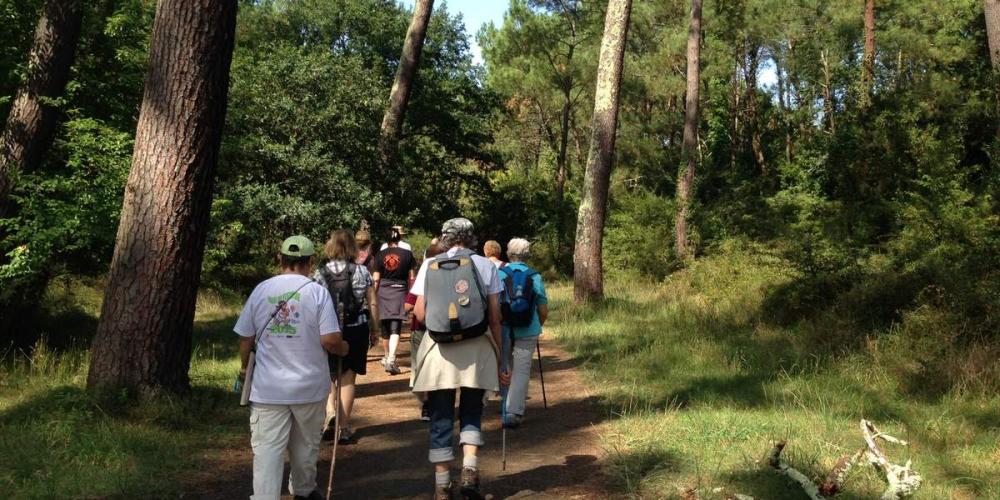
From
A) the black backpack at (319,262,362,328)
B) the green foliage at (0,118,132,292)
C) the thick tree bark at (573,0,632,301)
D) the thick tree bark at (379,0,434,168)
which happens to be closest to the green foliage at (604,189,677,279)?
the thick tree bark at (379,0,434,168)

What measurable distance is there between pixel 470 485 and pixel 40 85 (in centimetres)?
853

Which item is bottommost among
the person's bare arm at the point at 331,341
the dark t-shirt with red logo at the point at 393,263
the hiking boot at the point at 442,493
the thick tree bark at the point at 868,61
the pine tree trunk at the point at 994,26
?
the hiking boot at the point at 442,493

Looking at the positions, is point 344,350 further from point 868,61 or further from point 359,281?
point 868,61

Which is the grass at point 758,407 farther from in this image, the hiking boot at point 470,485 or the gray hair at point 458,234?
the gray hair at point 458,234

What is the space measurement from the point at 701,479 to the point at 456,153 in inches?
925

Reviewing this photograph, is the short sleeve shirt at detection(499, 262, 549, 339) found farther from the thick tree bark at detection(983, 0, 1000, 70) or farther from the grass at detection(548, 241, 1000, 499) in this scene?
the thick tree bark at detection(983, 0, 1000, 70)

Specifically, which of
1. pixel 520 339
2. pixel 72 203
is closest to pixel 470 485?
pixel 520 339

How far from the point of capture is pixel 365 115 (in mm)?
20859

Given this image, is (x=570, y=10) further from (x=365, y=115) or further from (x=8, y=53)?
(x=8, y=53)

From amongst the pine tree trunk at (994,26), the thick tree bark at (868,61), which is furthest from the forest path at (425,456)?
the thick tree bark at (868,61)

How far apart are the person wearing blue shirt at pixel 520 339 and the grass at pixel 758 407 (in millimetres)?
883

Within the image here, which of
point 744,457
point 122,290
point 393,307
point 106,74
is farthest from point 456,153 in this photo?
point 744,457

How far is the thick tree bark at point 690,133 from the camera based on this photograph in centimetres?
2575

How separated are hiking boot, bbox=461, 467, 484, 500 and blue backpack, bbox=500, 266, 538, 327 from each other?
2.38 m
